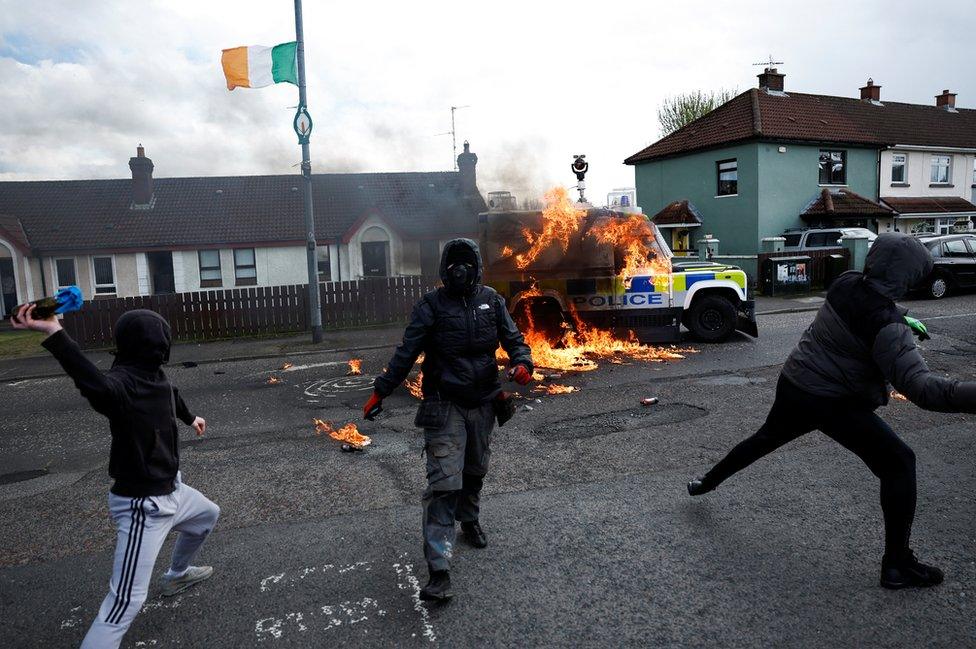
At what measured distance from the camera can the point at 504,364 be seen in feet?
32.3

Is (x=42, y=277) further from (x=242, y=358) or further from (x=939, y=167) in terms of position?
(x=939, y=167)

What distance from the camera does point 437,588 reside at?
129 inches

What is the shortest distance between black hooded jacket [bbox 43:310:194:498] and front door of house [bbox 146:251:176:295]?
2402 centimetres

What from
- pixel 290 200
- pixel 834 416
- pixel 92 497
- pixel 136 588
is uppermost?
pixel 290 200

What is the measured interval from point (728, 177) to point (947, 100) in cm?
1720

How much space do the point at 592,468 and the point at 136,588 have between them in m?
3.41

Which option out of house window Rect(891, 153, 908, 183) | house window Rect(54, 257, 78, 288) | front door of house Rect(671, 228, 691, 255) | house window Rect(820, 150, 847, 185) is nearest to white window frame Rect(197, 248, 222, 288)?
house window Rect(54, 257, 78, 288)

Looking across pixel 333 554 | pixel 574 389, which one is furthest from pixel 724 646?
pixel 574 389

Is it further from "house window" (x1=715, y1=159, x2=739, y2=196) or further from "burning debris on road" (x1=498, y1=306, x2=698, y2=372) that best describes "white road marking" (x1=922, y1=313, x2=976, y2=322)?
"house window" (x1=715, y1=159, x2=739, y2=196)

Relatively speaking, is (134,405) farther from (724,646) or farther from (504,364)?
(504,364)

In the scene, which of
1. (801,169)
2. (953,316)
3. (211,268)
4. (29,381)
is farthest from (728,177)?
(29,381)

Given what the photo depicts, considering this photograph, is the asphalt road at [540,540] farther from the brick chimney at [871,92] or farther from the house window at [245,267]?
the brick chimney at [871,92]

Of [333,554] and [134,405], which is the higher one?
[134,405]

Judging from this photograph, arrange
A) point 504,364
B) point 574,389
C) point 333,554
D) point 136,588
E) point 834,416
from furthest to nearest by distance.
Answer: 1. point 504,364
2. point 574,389
3. point 333,554
4. point 834,416
5. point 136,588
